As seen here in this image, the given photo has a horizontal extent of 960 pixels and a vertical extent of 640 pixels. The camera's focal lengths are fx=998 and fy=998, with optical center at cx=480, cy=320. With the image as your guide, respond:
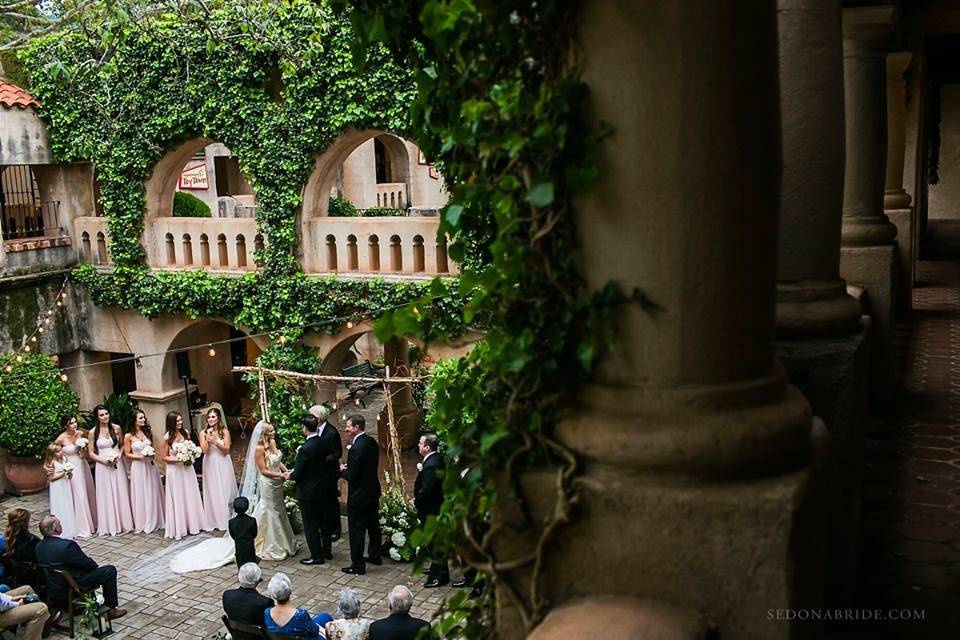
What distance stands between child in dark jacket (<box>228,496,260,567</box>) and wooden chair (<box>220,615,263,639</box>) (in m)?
2.01

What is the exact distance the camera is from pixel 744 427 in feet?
6.81

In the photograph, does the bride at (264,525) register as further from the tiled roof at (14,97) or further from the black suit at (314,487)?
the tiled roof at (14,97)

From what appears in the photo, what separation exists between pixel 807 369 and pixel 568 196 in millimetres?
1761

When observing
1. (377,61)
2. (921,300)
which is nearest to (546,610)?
(921,300)

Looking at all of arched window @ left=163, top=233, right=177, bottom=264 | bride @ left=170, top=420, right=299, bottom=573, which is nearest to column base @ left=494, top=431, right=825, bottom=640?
bride @ left=170, top=420, right=299, bottom=573

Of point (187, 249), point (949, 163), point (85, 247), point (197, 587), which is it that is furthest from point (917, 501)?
point (949, 163)

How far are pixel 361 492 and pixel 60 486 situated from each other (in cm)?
447

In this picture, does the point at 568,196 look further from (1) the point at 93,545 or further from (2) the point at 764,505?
(1) the point at 93,545

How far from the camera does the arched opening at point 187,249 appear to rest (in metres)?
16.4

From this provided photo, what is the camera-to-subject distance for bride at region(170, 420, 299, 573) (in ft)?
38.1

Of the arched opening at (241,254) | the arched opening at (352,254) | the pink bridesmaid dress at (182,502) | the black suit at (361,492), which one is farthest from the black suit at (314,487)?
the arched opening at (241,254)

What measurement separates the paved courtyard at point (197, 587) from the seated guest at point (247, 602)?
6.34 feet

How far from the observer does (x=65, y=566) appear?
9508 mm

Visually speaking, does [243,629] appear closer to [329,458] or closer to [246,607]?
[246,607]
